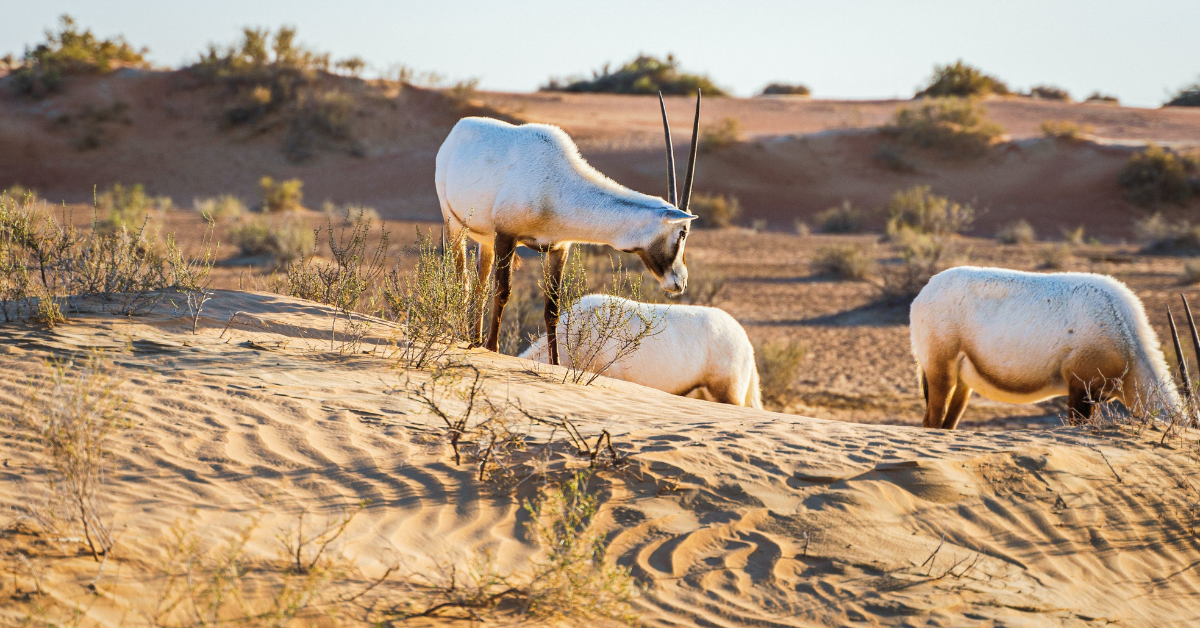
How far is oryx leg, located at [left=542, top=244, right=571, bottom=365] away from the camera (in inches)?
243

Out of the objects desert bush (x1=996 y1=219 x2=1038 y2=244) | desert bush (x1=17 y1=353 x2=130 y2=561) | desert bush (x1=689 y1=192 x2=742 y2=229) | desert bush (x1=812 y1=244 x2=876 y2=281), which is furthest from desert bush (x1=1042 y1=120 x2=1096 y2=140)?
desert bush (x1=17 y1=353 x2=130 y2=561)

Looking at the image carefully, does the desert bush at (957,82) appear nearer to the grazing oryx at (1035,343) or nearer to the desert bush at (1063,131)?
the desert bush at (1063,131)

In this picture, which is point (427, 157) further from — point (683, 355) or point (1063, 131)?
point (683, 355)

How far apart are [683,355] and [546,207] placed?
59.4 inches

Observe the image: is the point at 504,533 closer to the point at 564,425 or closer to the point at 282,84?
the point at 564,425

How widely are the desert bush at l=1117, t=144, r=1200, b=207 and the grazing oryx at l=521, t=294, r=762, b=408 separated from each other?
27151 millimetres

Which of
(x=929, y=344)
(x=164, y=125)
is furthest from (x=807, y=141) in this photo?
(x=929, y=344)

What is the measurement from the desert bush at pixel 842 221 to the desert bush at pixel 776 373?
1635cm

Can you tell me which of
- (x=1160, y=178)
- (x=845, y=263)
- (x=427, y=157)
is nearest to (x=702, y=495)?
(x=845, y=263)

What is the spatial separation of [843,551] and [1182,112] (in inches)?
1923

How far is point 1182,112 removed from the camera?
1646 inches

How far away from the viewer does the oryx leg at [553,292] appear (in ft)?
20.2

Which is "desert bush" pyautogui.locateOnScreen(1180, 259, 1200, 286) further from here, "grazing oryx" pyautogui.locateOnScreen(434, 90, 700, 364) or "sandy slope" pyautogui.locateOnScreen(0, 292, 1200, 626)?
"grazing oryx" pyautogui.locateOnScreen(434, 90, 700, 364)

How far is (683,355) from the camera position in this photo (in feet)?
20.6
